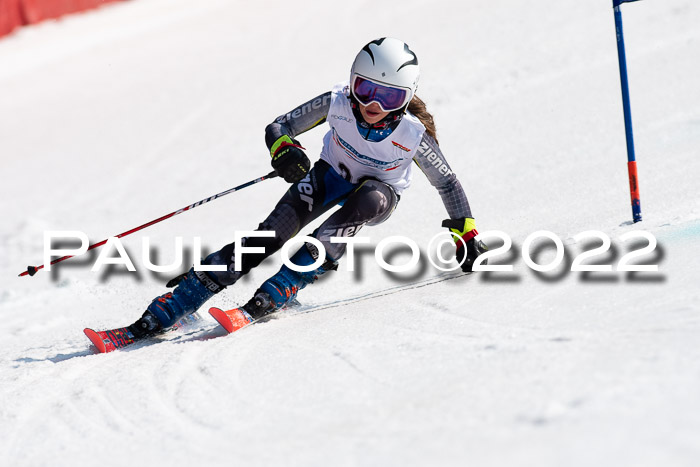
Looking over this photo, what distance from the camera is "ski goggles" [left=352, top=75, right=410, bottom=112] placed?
157 inches

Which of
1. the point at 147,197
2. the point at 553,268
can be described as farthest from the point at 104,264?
the point at 553,268

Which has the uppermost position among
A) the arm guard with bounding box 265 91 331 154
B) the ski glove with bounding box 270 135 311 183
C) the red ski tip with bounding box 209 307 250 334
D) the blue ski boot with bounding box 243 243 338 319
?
the arm guard with bounding box 265 91 331 154

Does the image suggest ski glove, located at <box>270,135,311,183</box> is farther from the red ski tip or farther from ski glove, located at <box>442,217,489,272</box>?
ski glove, located at <box>442,217,489,272</box>

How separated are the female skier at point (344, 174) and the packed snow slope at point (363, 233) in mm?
209

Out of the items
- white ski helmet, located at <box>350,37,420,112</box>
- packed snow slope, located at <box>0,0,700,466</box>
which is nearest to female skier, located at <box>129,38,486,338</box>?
white ski helmet, located at <box>350,37,420,112</box>

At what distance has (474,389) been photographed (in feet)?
8.58

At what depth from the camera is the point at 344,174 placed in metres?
4.42

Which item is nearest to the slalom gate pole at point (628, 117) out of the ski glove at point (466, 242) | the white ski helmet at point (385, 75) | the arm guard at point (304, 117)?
the ski glove at point (466, 242)

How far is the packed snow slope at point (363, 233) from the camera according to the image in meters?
2.48

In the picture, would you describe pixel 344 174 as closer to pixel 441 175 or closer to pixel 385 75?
pixel 441 175

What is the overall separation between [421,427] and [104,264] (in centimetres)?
446

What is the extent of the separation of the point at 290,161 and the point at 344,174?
18.6 inches

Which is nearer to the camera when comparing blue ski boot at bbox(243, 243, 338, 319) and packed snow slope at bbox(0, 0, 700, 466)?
packed snow slope at bbox(0, 0, 700, 466)

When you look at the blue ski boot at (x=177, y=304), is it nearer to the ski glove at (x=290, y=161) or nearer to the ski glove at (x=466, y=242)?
the ski glove at (x=290, y=161)
